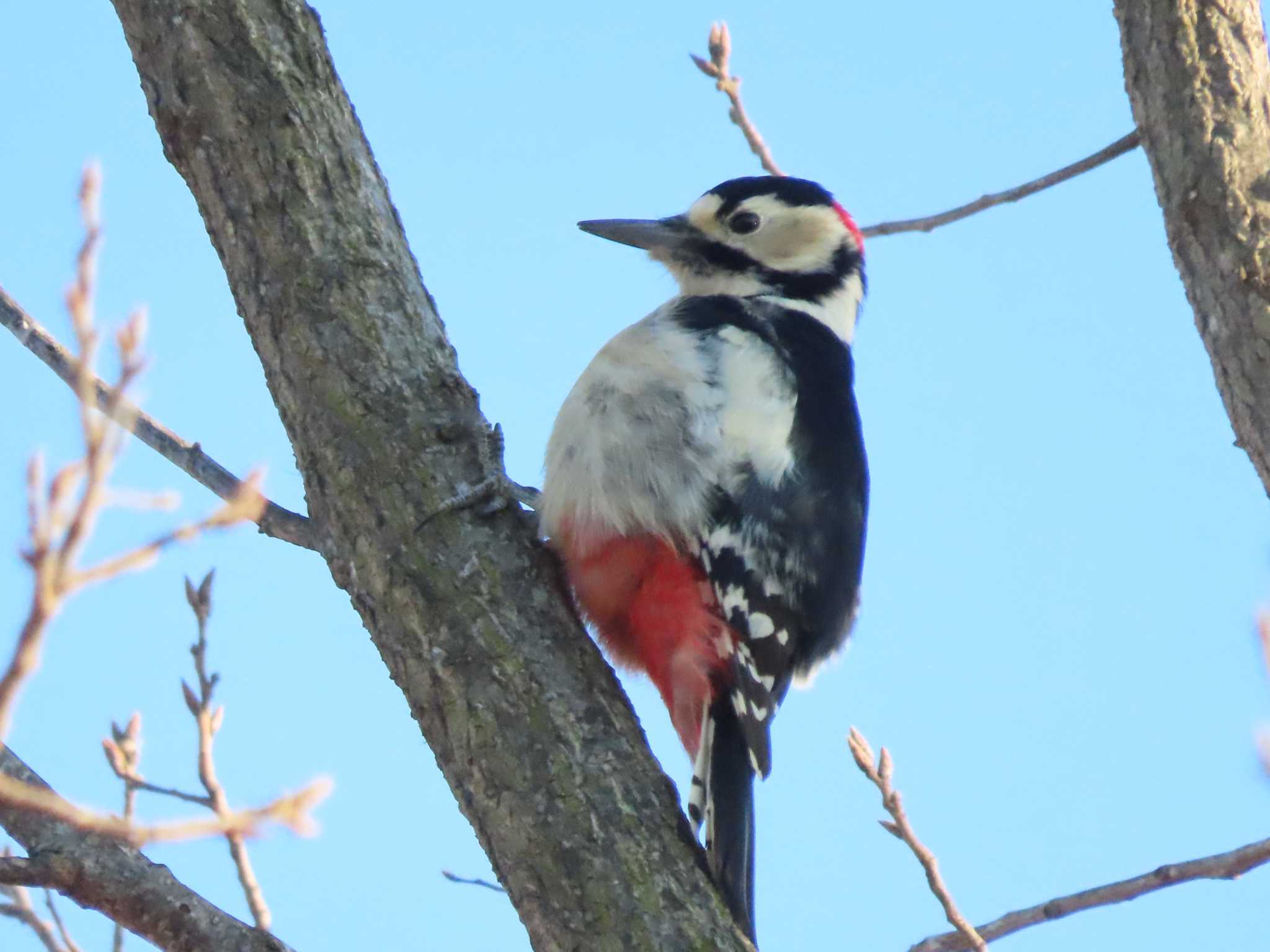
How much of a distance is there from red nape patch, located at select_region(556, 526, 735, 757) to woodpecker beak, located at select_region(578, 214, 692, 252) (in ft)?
4.36

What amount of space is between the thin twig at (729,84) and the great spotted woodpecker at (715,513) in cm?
42

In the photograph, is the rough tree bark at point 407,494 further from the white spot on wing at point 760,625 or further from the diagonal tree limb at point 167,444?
the white spot on wing at point 760,625

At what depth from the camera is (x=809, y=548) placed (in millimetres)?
3355

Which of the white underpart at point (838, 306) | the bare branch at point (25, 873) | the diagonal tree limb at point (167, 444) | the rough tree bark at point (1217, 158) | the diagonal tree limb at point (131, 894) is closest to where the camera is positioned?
the bare branch at point (25, 873)

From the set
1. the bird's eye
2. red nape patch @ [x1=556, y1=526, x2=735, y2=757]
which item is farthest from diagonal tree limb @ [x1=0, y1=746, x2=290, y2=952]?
A: the bird's eye

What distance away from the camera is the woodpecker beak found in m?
4.36

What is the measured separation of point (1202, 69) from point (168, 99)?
179 cm

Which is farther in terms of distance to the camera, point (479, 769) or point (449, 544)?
point (449, 544)

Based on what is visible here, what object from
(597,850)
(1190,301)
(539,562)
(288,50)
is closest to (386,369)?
(539,562)

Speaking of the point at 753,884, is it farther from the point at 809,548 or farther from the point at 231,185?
the point at 231,185

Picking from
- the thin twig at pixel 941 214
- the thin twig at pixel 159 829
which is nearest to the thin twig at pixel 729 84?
the thin twig at pixel 941 214

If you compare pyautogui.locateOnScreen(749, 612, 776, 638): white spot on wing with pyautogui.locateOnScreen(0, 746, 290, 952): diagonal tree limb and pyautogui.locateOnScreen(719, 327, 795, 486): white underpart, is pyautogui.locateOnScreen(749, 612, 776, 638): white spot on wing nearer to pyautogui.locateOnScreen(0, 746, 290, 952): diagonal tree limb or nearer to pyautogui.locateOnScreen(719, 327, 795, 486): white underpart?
pyautogui.locateOnScreen(719, 327, 795, 486): white underpart

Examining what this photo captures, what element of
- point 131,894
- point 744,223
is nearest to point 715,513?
point 744,223

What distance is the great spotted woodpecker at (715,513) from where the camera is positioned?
10.3ft
